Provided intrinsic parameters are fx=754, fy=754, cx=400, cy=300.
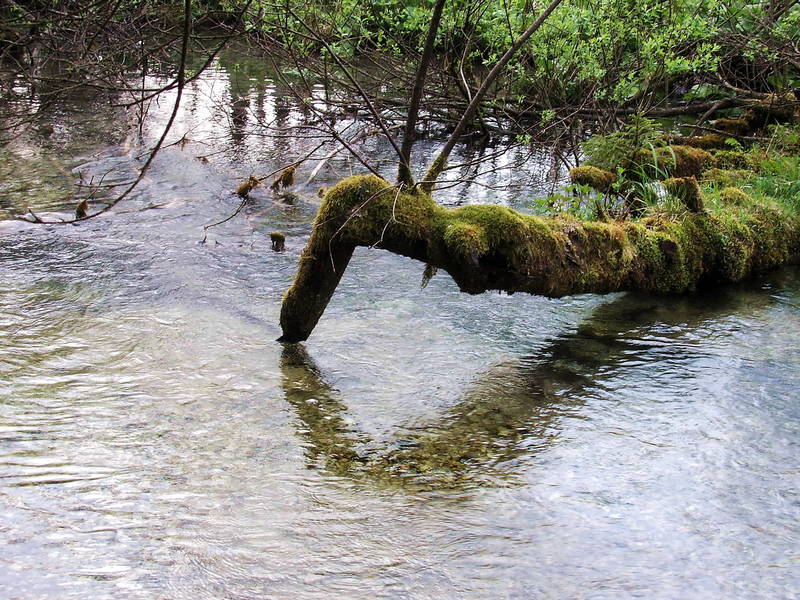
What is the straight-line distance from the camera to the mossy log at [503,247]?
17.1 ft

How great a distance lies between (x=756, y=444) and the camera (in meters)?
4.62

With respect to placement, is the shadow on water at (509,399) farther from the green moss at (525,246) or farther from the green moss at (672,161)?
the green moss at (672,161)

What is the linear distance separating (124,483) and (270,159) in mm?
→ 7259

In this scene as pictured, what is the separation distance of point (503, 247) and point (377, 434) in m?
1.58

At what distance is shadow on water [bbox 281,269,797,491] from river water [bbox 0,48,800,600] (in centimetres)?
2

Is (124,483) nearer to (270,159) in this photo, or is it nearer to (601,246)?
(601,246)

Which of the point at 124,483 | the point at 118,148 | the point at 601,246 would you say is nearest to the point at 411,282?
the point at 601,246

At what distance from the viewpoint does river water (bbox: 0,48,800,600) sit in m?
3.59

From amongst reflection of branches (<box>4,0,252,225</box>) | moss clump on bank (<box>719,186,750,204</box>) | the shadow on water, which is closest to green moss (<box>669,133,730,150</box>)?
moss clump on bank (<box>719,186,750,204</box>)

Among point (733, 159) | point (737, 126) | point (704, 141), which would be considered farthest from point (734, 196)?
point (737, 126)

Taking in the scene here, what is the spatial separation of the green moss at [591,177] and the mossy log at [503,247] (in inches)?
28.3

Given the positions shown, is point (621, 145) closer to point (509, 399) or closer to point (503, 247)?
point (503, 247)

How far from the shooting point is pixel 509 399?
5258mm

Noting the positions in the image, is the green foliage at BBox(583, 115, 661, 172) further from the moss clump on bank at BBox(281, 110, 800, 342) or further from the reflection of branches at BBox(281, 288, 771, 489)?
the reflection of branches at BBox(281, 288, 771, 489)
